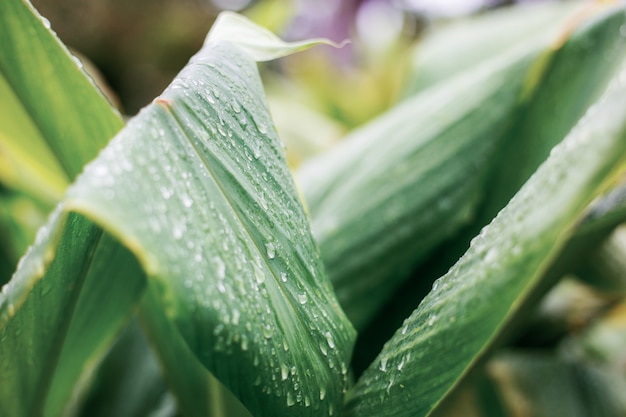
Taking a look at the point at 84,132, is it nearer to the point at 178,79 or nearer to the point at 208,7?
the point at 178,79

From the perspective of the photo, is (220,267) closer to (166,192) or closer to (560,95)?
(166,192)

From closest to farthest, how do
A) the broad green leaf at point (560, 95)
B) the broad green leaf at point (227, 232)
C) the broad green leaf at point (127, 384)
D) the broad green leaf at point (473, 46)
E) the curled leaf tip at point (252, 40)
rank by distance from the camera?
the broad green leaf at point (227, 232) → the curled leaf tip at point (252, 40) → the broad green leaf at point (560, 95) → the broad green leaf at point (127, 384) → the broad green leaf at point (473, 46)

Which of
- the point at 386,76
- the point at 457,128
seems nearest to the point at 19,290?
the point at 457,128

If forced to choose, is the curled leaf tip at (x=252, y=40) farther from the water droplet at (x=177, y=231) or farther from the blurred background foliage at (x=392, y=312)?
the blurred background foliage at (x=392, y=312)

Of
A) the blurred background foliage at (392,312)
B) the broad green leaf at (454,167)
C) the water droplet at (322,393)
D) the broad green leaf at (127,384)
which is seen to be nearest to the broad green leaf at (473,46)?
the blurred background foliage at (392,312)

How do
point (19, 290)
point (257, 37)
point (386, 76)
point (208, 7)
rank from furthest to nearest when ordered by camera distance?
1. point (208, 7)
2. point (386, 76)
3. point (257, 37)
4. point (19, 290)

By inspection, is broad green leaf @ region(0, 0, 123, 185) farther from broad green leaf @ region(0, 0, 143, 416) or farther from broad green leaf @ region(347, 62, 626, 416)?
broad green leaf @ region(347, 62, 626, 416)
